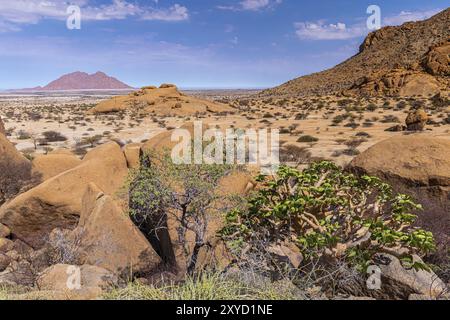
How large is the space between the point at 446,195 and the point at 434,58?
4883cm

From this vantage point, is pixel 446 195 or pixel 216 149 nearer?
pixel 216 149

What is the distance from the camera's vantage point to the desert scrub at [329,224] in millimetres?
5066

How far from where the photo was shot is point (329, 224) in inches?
211

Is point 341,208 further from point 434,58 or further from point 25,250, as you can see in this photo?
point 434,58

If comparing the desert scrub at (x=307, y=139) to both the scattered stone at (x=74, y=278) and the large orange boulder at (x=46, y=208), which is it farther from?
the scattered stone at (x=74, y=278)

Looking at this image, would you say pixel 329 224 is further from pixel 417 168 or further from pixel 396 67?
pixel 396 67

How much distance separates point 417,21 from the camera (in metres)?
75.2

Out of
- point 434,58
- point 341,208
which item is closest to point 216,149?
point 341,208

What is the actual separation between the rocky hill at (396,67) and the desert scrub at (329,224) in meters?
43.3

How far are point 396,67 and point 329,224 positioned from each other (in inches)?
2232

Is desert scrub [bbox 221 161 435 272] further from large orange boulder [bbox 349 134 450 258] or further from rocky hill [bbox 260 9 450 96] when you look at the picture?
rocky hill [bbox 260 9 450 96]

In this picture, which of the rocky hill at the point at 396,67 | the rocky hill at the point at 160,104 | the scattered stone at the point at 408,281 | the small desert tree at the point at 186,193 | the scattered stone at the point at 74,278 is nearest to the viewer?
the scattered stone at the point at 408,281

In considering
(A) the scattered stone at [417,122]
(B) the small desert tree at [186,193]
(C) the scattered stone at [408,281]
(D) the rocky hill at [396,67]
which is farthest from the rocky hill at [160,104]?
(C) the scattered stone at [408,281]

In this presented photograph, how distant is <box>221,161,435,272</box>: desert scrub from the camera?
5.07m
